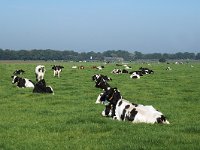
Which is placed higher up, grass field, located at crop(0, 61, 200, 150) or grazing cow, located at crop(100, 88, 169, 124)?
grazing cow, located at crop(100, 88, 169, 124)

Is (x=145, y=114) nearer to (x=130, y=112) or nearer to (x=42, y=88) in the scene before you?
(x=130, y=112)

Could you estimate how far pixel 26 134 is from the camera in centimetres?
1152

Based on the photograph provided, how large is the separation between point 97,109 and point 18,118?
11.7 feet

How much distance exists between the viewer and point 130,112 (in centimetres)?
1389

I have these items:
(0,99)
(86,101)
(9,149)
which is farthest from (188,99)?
(9,149)

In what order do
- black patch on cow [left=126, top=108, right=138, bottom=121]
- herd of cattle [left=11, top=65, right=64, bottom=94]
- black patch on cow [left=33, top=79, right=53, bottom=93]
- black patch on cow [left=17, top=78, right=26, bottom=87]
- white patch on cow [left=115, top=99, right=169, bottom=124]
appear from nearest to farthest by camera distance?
white patch on cow [left=115, top=99, right=169, bottom=124], black patch on cow [left=126, top=108, right=138, bottom=121], black patch on cow [left=33, top=79, right=53, bottom=93], herd of cattle [left=11, top=65, right=64, bottom=94], black patch on cow [left=17, top=78, right=26, bottom=87]

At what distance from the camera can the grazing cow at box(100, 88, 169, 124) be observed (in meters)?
13.3

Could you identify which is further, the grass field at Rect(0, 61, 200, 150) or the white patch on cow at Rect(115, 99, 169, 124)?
the white patch on cow at Rect(115, 99, 169, 124)

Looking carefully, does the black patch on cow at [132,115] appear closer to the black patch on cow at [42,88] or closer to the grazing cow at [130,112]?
the grazing cow at [130,112]

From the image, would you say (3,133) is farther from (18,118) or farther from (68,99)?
(68,99)

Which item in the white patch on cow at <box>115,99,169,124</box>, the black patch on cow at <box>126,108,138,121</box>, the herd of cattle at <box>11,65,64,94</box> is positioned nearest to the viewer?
the white patch on cow at <box>115,99,169,124</box>

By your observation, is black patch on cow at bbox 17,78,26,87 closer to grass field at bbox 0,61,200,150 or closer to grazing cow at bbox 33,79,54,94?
grazing cow at bbox 33,79,54,94

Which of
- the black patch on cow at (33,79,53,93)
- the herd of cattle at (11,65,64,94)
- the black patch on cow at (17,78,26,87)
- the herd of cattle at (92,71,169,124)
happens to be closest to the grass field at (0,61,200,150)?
the herd of cattle at (92,71,169,124)

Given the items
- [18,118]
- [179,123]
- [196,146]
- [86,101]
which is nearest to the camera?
[196,146]
